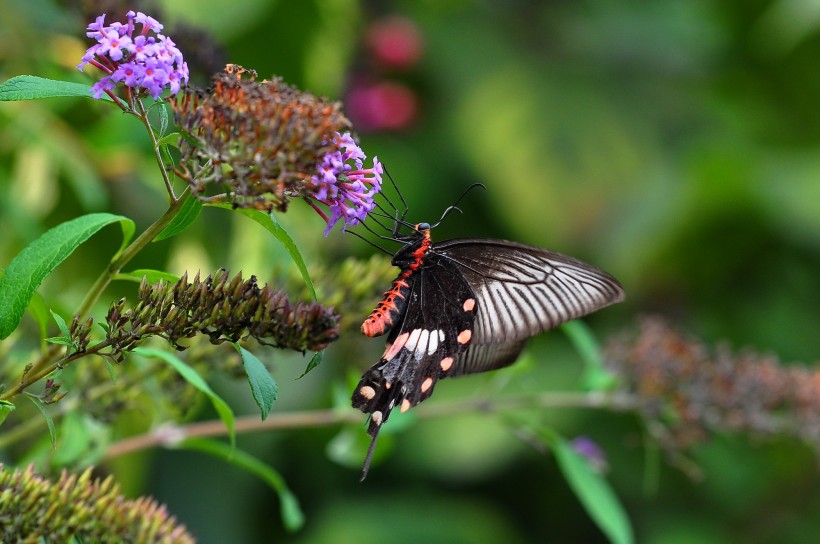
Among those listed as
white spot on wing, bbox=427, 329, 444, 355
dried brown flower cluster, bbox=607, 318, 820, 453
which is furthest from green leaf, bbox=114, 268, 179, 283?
dried brown flower cluster, bbox=607, 318, 820, 453

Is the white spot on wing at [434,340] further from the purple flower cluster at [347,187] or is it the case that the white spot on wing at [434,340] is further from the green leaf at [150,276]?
the green leaf at [150,276]

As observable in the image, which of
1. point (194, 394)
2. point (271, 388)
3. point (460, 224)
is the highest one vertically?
point (271, 388)

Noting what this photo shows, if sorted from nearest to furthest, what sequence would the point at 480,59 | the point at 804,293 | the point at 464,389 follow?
the point at 464,389 → the point at 804,293 → the point at 480,59

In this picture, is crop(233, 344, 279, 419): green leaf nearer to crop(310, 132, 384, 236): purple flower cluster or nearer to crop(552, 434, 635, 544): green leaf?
crop(310, 132, 384, 236): purple flower cluster

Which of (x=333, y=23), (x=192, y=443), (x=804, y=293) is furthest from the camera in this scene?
(x=804, y=293)

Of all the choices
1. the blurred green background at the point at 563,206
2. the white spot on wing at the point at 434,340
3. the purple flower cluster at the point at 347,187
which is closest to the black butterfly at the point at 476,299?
the white spot on wing at the point at 434,340

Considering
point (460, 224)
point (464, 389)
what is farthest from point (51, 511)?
point (460, 224)

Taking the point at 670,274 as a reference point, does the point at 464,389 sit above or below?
below

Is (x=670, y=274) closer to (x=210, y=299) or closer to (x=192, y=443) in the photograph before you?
(x=192, y=443)
